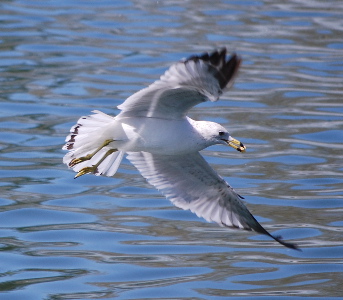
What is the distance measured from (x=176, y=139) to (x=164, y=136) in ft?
0.32

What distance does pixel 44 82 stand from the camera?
13641 millimetres

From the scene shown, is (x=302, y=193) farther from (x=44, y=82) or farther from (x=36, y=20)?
(x=36, y=20)

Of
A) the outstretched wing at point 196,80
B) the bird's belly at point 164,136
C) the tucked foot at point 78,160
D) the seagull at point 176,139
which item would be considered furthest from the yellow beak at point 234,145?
the tucked foot at point 78,160

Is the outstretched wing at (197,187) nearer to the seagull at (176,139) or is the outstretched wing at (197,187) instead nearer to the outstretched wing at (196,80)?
the seagull at (176,139)

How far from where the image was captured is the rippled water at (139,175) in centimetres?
797

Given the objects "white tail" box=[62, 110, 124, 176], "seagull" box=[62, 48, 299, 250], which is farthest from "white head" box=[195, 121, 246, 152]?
"white tail" box=[62, 110, 124, 176]

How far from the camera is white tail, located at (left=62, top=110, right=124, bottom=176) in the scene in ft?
24.2

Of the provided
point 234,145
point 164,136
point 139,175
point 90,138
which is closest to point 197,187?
point 234,145

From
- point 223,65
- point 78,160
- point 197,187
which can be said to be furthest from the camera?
point 197,187

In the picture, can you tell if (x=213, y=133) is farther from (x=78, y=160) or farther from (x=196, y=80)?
(x=78, y=160)

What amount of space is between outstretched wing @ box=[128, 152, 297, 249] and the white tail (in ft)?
1.45

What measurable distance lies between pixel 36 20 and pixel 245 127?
6207mm

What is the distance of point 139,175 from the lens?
10508 mm

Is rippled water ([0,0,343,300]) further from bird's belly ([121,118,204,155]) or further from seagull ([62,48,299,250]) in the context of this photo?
bird's belly ([121,118,204,155])
